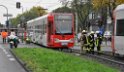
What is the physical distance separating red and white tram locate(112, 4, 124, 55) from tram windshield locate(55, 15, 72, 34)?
12.3 m

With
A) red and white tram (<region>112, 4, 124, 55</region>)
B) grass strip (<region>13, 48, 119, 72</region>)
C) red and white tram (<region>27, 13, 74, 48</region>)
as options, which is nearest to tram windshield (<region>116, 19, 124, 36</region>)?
red and white tram (<region>112, 4, 124, 55</region>)

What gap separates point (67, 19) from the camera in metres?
41.4

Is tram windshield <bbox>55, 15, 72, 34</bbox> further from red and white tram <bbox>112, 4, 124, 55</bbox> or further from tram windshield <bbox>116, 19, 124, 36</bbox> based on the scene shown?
tram windshield <bbox>116, 19, 124, 36</bbox>

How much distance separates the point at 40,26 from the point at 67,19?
339 inches

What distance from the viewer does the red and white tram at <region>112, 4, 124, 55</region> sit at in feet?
89.2

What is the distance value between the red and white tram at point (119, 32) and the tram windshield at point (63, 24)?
40.3 ft

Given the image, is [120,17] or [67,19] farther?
[67,19]

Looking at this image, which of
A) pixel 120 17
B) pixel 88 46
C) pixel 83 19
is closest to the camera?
pixel 120 17

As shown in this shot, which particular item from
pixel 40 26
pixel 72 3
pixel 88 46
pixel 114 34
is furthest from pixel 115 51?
pixel 72 3

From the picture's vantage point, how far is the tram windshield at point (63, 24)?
41000mm

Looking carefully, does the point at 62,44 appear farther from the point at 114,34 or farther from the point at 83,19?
the point at 83,19

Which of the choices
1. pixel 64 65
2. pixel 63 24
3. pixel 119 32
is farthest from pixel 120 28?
pixel 63 24

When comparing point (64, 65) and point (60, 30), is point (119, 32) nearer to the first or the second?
point (64, 65)

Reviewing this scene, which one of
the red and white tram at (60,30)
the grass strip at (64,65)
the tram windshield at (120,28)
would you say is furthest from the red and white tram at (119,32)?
the red and white tram at (60,30)
